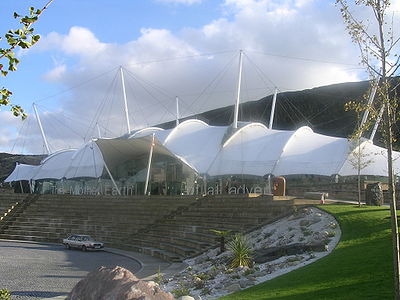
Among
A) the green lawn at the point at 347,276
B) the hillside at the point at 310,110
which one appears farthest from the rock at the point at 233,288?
the hillside at the point at 310,110

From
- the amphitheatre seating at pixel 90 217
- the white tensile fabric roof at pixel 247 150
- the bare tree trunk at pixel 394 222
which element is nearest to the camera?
the bare tree trunk at pixel 394 222

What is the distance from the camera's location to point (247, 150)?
162 ft

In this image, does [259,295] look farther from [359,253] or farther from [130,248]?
[130,248]

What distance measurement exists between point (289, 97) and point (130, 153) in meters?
132

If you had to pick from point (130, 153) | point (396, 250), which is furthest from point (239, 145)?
point (396, 250)

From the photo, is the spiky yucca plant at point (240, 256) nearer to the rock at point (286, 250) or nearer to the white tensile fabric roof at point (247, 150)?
the rock at point (286, 250)

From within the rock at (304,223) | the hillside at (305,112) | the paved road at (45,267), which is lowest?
the paved road at (45,267)

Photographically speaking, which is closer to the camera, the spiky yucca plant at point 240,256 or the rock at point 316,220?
the spiky yucca plant at point 240,256

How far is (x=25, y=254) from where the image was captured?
27.1m

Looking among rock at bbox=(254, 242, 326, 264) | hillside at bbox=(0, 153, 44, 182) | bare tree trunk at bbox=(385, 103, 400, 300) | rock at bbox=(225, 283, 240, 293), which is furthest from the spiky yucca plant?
hillside at bbox=(0, 153, 44, 182)

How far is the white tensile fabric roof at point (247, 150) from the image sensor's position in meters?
44.9

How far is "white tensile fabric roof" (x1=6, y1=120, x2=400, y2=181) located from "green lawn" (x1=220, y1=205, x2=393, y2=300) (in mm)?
27572

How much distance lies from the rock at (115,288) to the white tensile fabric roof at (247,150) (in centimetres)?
3789

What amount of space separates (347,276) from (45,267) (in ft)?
48.3
